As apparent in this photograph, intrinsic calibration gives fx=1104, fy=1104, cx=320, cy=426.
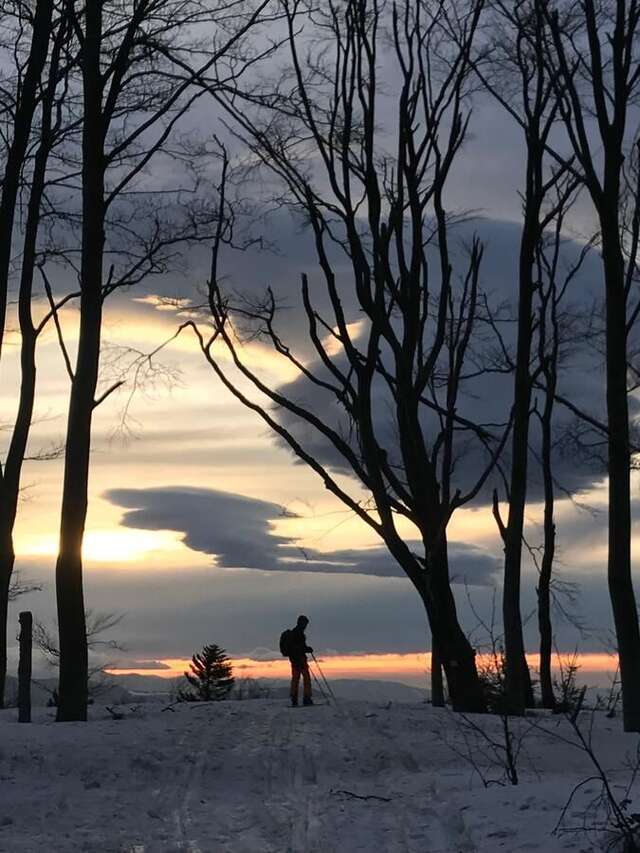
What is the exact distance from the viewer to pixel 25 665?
17016 millimetres

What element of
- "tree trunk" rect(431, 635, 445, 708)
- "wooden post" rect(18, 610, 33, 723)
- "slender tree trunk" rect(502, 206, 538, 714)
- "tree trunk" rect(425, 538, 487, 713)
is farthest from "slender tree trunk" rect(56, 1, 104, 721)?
"tree trunk" rect(431, 635, 445, 708)

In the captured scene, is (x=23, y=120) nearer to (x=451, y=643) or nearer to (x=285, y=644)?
(x=285, y=644)

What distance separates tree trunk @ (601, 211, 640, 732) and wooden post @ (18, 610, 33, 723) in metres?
8.93

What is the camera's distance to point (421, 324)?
19469mm

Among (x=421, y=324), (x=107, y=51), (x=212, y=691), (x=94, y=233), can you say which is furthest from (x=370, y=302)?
(x=212, y=691)

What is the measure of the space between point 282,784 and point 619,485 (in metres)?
7.42

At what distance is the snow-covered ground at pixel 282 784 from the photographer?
349 inches

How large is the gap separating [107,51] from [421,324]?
24.1 feet

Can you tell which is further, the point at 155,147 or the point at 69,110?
the point at 69,110

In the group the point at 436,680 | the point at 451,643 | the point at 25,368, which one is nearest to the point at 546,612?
the point at 436,680

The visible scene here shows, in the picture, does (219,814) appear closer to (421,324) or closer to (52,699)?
(421,324)

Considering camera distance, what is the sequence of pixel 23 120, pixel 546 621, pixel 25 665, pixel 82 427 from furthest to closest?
1. pixel 546 621
2. pixel 23 120
3. pixel 82 427
4. pixel 25 665

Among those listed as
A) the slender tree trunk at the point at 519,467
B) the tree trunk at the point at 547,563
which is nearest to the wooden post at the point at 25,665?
the slender tree trunk at the point at 519,467

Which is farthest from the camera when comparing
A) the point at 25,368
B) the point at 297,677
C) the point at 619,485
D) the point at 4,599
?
the point at 25,368
